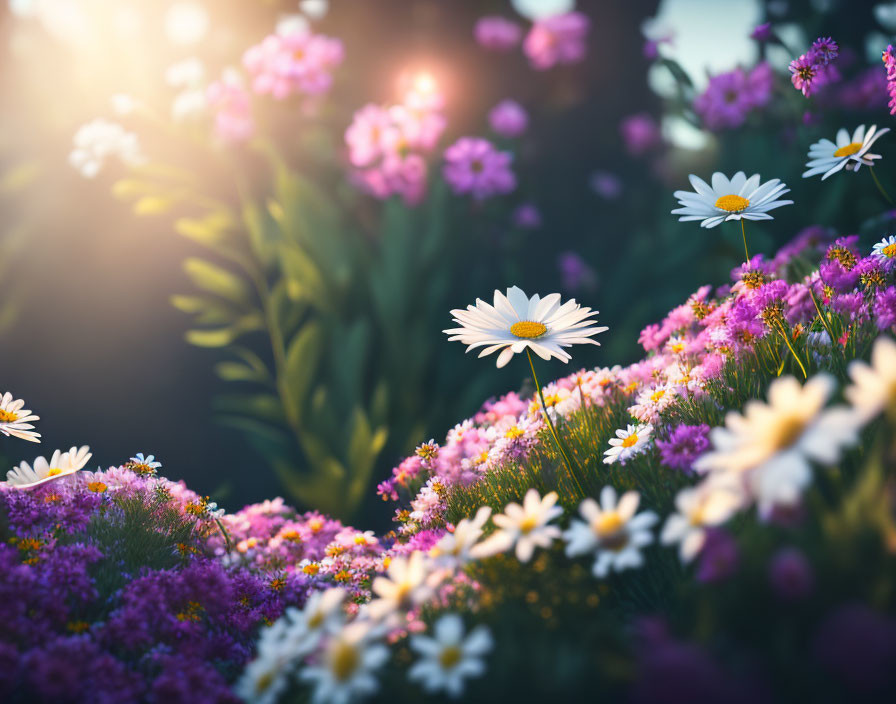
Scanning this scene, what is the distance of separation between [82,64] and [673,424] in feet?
18.8

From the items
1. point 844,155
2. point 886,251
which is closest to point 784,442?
point 886,251

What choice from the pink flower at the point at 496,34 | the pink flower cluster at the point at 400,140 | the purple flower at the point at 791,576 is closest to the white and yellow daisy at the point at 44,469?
the purple flower at the point at 791,576

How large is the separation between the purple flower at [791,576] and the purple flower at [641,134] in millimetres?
5618

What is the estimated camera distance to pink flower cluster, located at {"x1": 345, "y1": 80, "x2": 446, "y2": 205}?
4367 mm

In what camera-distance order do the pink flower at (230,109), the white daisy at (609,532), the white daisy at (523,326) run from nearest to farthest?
1. the white daisy at (609,532)
2. the white daisy at (523,326)
3. the pink flower at (230,109)

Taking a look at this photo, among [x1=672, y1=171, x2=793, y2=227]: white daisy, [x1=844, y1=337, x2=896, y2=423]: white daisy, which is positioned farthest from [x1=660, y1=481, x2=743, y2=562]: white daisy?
[x1=672, y1=171, x2=793, y2=227]: white daisy

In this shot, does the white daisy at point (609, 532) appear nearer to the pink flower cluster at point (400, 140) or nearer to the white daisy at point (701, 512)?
the white daisy at point (701, 512)

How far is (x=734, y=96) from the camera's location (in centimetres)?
429

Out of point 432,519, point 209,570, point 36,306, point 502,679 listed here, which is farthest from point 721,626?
point 36,306

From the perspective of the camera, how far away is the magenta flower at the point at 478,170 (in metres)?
4.43

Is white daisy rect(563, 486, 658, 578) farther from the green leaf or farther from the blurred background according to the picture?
the green leaf

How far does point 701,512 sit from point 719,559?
107 millimetres

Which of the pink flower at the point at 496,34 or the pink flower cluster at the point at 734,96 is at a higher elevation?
the pink flower at the point at 496,34

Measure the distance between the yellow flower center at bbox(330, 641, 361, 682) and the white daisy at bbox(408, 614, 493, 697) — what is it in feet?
0.32
